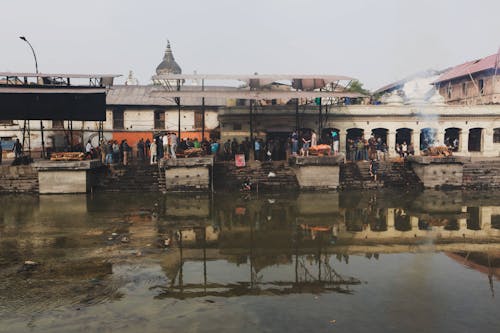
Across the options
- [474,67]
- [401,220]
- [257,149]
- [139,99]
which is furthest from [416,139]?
[139,99]

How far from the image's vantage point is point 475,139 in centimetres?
3112

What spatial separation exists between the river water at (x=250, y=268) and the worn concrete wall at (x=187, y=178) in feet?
12.3

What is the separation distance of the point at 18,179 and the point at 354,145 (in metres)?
19.8

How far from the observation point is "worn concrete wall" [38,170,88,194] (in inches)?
830

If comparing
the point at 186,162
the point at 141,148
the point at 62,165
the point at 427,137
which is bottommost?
the point at 62,165

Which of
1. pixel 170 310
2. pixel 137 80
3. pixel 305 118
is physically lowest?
pixel 170 310

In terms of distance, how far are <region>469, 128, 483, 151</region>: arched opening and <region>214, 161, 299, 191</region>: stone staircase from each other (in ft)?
54.5

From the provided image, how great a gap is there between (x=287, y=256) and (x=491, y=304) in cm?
481

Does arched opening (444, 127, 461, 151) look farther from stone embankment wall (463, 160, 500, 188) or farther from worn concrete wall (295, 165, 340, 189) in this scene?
worn concrete wall (295, 165, 340, 189)

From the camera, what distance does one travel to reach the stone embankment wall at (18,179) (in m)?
21.6

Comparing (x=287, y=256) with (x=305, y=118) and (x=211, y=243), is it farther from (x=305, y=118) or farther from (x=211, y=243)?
(x=305, y=118)

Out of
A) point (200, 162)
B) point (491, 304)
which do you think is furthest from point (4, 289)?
point (200, 162)

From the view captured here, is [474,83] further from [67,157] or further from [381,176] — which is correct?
[67,157]

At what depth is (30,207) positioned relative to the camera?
58.7 feet
